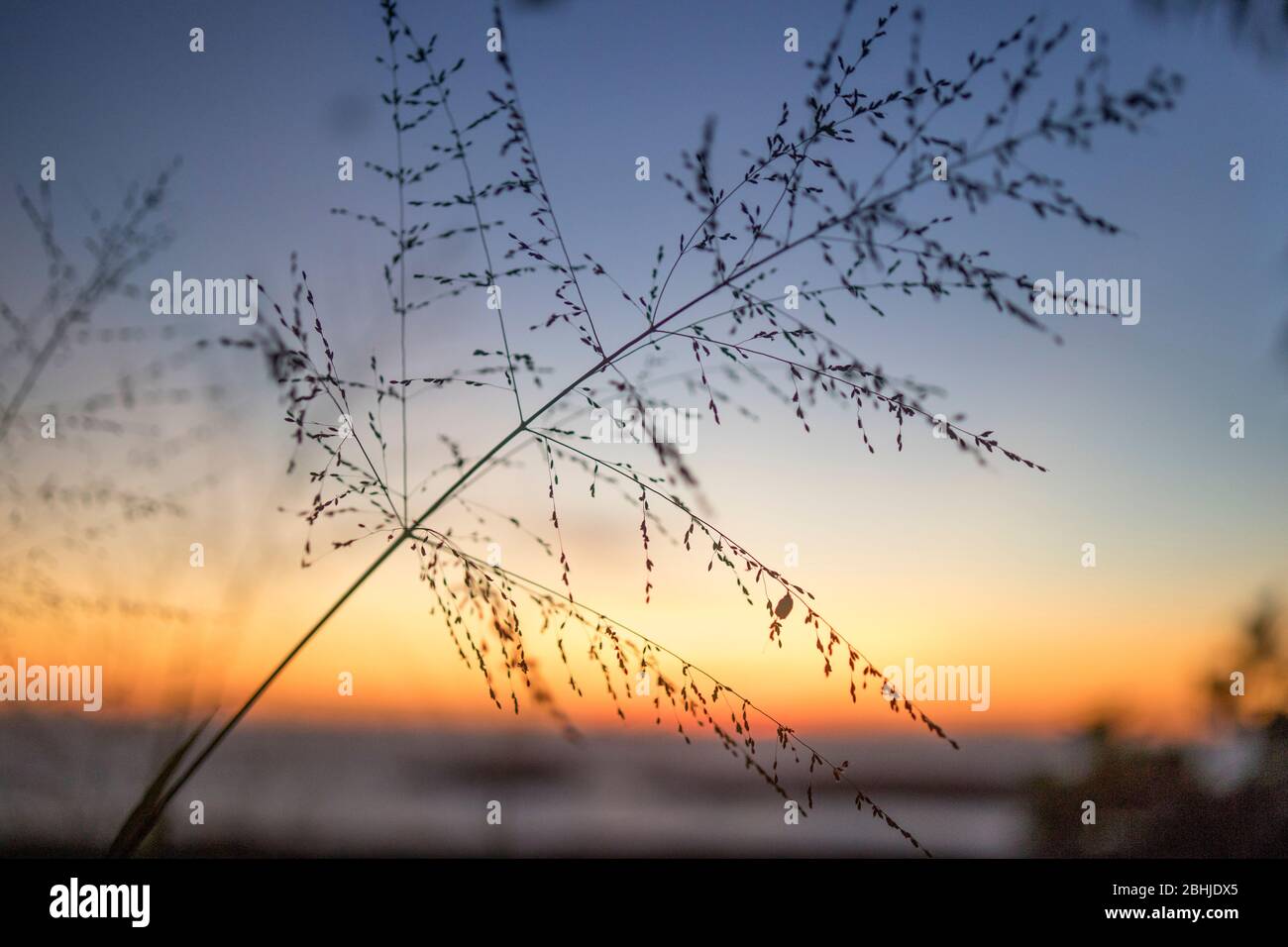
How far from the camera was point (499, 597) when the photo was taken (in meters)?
0.96

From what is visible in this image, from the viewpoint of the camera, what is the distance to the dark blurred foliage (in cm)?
149

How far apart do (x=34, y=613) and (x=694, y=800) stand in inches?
44.0

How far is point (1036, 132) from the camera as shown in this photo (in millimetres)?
957

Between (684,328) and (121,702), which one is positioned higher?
(684,328)

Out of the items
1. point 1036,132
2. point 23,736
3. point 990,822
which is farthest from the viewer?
point 990,822

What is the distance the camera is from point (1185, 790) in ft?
4.93

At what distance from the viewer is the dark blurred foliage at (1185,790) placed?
4.88 feet

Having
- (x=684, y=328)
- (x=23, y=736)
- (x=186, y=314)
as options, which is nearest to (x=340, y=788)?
(x=23, y=736)

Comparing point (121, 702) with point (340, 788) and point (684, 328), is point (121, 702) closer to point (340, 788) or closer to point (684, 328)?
point (340, 788)
